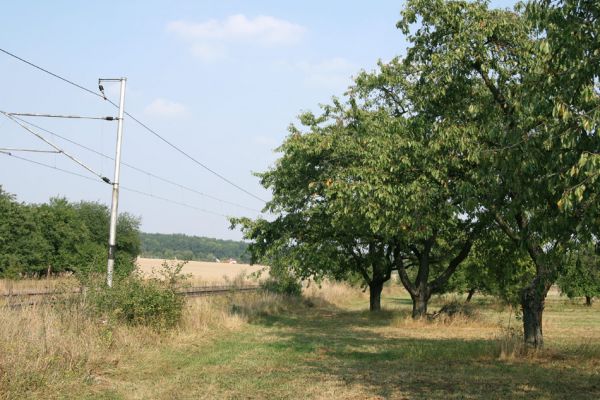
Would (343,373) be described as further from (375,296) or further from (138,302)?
(375,296)

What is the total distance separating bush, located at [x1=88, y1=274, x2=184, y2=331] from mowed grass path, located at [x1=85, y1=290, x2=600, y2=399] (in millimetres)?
1035

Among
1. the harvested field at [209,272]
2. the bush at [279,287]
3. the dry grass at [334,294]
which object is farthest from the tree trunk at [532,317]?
the harvested field at [209,272]

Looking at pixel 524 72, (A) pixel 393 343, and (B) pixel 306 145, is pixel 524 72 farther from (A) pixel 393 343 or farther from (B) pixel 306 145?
(B) pixel 306 145

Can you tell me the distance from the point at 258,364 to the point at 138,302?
4.07m

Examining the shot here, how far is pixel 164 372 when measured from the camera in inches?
487

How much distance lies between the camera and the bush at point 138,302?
593 inches

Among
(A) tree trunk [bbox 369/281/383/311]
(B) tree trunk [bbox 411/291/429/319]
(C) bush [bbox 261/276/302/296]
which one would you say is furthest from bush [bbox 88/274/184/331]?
(C) bush [bbox 261/276/302/296]

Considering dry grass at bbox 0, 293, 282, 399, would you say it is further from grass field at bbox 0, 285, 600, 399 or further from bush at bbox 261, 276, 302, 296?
bush at bbox 261, 276, 302, 296

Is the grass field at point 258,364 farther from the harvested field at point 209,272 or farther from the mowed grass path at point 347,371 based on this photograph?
the harvested field at point 209,272

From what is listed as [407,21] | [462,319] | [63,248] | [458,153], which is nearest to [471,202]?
[458,153]

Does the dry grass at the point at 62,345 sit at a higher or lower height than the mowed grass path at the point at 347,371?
higher

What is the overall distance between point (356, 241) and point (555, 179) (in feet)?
69.0

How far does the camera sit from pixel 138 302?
52.4 feet

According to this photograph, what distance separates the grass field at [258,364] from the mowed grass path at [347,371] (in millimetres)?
21
